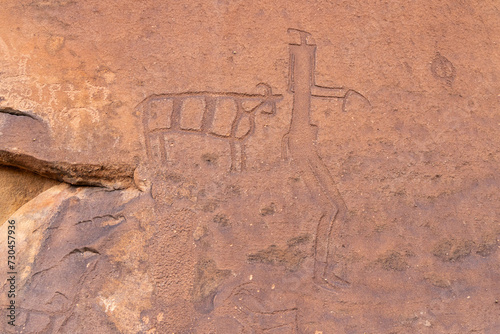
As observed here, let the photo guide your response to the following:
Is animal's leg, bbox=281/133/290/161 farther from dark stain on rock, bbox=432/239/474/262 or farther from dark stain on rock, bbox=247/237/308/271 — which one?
dark stain on rock, bbox=432/239/474/262

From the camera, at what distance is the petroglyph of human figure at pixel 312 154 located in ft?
8.12

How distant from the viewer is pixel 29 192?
281 centimetres

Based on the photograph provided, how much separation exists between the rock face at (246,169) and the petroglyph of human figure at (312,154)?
11 mm

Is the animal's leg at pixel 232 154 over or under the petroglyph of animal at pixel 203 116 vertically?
under

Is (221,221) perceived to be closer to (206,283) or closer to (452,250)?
(206,283)

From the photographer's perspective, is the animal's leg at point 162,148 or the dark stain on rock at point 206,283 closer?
the dark stain on rock at point 206,283

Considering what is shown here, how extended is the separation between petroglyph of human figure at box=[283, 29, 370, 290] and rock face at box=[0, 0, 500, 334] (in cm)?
1

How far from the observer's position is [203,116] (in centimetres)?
259

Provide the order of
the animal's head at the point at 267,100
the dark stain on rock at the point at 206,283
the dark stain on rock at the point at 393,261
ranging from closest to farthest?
the dark stain on rock at the point at 206,283 < the dark stain on rock at the point at 393,261 < the animal's head at the point at 267,100

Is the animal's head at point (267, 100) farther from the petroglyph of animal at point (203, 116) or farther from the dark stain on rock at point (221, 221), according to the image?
the dark stain on rock at point (221, 221)

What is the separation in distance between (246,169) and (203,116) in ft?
1.35

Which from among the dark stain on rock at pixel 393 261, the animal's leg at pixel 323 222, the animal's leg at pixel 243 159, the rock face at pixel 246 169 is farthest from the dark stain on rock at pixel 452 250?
the animal's leg at pixel 243 159

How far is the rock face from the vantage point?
A: 2402 millimetres

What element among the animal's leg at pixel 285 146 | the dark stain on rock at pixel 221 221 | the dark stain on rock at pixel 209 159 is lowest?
the dark stain on rock at pixel 221 221
